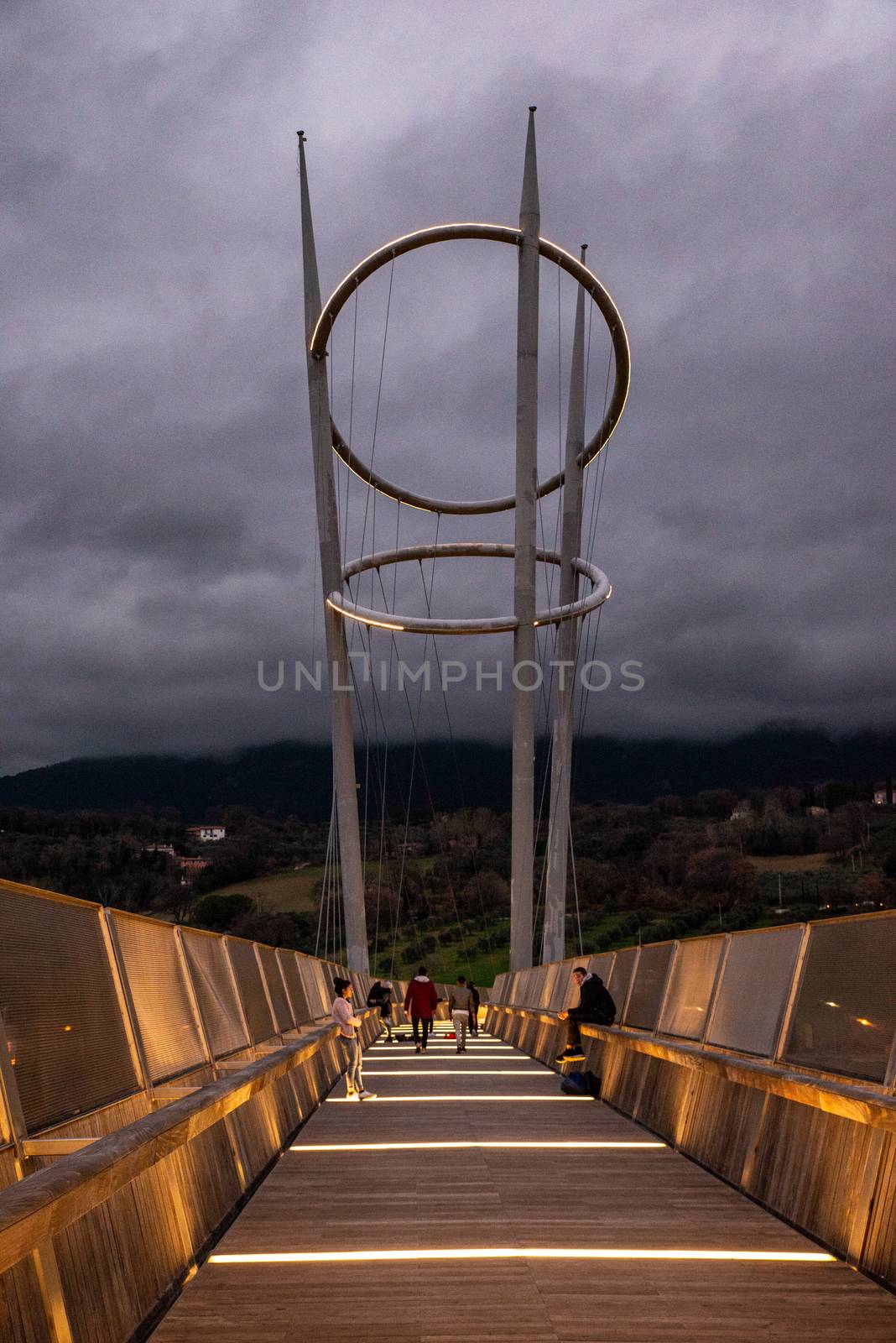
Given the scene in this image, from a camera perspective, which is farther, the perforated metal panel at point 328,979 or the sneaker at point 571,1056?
the perforated metal panel at point 328,979

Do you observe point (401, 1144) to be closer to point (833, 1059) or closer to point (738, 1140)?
point (738, 1140)

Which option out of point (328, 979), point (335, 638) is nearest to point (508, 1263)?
point (328, 979)

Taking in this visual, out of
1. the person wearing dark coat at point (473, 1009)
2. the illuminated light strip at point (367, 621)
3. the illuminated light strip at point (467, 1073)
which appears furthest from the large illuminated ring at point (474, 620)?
the illuminated light strip at point (467, 1073)

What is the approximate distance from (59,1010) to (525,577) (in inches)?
1561

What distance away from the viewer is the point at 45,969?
557 cm

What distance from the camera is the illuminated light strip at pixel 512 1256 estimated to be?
6398 mm

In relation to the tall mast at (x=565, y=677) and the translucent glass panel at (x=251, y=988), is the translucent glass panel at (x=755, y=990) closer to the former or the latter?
the translucent glass panel at (x=251, y=988)

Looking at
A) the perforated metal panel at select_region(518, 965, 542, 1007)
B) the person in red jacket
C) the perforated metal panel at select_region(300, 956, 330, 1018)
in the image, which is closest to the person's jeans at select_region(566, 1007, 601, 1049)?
the perforated metal panel at select_region(300, 956, 330, 1018)

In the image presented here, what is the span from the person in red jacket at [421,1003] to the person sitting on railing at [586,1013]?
9.55 metres

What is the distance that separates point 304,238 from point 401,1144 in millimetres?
42167

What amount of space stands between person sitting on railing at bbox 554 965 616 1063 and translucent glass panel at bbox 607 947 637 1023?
0.14 meters

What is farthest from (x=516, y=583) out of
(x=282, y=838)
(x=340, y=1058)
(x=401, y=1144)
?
(x=282, y=838)

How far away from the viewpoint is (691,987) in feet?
38.7

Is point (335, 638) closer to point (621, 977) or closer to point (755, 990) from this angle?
point (621, 977)
